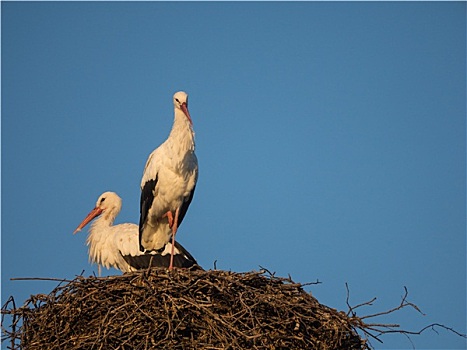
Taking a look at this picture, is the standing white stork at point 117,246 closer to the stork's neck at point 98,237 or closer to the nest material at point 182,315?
the stork's neck at point 98,237

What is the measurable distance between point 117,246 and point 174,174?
164cm

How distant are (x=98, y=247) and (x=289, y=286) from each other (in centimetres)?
376

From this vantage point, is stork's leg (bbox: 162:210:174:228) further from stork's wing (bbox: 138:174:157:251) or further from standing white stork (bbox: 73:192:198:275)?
standing white stork (bbox: 73:192:198:275)

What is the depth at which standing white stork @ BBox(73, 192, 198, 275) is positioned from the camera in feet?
30.4

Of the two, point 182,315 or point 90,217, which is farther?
point 90,217

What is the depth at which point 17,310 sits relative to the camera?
6.74 metres

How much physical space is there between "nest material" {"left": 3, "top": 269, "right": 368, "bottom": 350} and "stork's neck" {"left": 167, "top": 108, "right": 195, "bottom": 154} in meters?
1.90

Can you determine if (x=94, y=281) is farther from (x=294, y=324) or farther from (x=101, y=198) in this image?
(x=101, y=198)

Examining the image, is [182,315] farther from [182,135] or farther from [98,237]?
[98,237]

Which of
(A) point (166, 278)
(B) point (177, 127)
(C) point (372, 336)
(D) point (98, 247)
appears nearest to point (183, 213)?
(B) point (177, 127)

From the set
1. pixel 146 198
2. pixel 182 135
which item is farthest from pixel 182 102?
pixel 146 198

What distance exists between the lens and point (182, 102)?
8508mm

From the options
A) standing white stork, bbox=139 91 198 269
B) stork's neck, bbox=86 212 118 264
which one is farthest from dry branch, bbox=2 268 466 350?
stork's neck, bbox=86 212 118 264

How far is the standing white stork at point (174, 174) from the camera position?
8.43 meters
